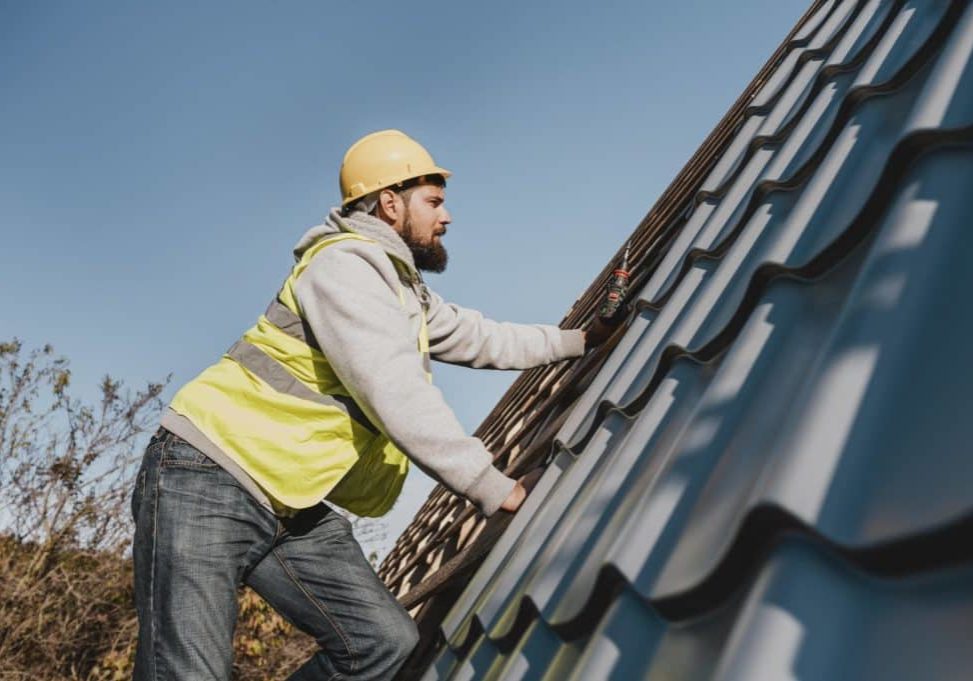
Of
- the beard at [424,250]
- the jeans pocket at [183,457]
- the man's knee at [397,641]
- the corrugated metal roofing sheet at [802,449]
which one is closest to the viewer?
the corrugated metal roofing sheet at [802,449]

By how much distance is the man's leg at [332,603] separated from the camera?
2.64 metres

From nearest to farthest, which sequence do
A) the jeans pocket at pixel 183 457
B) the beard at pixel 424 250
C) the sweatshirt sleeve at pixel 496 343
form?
the jeans pocket at pixel 183 457
the beard at pixel 424 250
the sweatshirt sleeve at pixel 496 343

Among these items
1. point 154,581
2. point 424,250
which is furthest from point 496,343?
point 154,581

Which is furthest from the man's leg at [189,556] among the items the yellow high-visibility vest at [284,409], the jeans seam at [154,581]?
the yellow high-visibility vest at [284,409]

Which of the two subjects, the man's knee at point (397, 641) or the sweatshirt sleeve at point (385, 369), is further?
the man's knee at point (397, 641)

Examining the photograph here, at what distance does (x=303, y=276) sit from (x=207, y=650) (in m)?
1.15

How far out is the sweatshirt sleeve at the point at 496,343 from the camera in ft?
11.5

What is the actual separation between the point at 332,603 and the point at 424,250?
1373 millimetres

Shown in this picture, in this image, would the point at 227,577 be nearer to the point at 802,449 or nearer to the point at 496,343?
the point at 496,343

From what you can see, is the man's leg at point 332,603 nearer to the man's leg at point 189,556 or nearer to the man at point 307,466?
the man at point 307,466

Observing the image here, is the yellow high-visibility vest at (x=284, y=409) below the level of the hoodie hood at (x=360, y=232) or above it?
below

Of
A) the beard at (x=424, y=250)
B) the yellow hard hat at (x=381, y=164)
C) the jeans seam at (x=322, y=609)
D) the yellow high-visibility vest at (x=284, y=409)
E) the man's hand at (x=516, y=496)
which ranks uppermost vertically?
the yellow hard hat at (x=381, y=164)

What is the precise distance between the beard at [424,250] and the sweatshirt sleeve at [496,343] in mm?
176

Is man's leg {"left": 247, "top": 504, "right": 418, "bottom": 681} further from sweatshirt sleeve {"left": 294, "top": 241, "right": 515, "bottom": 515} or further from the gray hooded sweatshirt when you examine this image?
sweatshirt sleeve {"left": 294, "top": 241, "right": 515, "bottom": 515}
